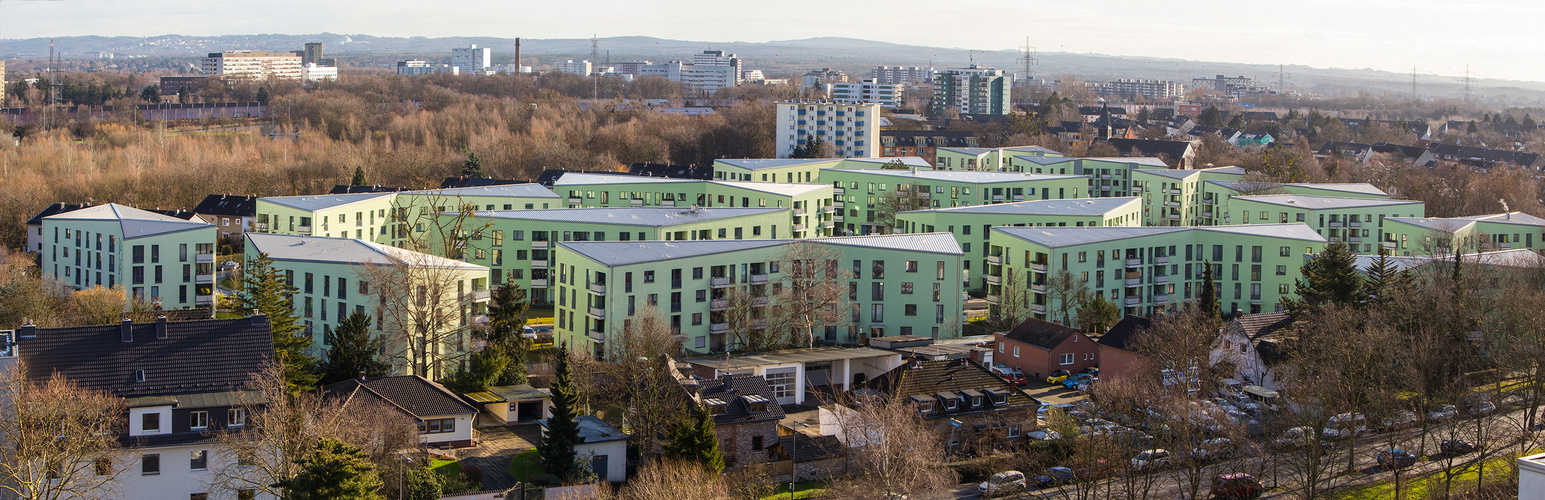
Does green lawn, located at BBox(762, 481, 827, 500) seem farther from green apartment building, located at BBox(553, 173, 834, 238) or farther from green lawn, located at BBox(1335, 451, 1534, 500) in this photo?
green apartment building, located at BBox(553, 173, 834, 238)

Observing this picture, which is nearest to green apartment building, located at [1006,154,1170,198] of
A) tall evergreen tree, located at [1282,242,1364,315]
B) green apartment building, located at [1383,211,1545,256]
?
green apartment building, located at [1383,211,1545,256]

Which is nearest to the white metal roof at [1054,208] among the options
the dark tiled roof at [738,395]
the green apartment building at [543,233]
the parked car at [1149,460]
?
the green apartment building at [543,233]

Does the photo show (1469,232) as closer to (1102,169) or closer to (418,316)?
(1102,169)

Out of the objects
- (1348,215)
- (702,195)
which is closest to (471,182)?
(702,195)

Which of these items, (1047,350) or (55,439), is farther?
(1047,350)

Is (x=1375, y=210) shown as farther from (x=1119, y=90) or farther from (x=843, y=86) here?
(x=1119, y=90)
